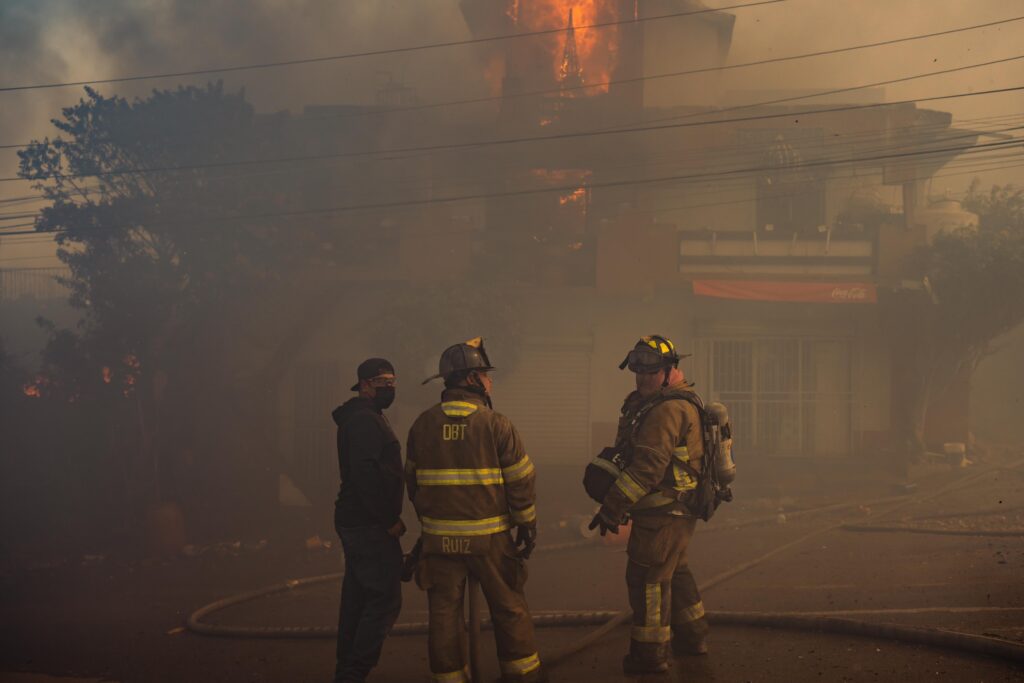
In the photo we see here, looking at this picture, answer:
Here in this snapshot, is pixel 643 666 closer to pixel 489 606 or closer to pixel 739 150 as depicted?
pixel 489 606

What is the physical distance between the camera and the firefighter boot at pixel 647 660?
16.1 feet

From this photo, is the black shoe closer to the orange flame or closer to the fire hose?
the fire hose

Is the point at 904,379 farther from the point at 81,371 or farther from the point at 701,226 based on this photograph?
the point at 81,371

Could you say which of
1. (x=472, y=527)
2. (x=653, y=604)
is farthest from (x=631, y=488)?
(x=472, y=527)

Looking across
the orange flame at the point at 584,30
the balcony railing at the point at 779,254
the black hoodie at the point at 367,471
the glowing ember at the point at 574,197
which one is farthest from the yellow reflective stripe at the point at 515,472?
the orange flame at the point at 584,30

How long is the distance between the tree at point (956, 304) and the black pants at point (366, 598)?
1389 cm

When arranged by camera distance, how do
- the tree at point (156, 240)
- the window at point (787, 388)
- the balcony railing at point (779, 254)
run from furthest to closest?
1. the window at point (787, 388)
2. the balcony railing at point (779, 254)
3. the tree at point (156, 240)

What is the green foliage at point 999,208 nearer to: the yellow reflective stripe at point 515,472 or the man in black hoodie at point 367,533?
the yellow reflective stripe at point 515,472

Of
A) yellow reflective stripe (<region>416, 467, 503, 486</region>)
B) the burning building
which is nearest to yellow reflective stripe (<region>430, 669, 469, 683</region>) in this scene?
yellow reflective stripe (<region>416, 467, 503, 486</region>)

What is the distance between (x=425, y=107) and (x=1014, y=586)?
1533 centimetres

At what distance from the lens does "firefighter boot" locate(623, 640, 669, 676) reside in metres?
4.91

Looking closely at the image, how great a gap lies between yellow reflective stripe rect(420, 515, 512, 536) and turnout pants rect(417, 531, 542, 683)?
51mm

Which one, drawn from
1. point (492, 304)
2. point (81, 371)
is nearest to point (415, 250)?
point (492, 304)

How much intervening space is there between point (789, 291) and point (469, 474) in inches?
491
